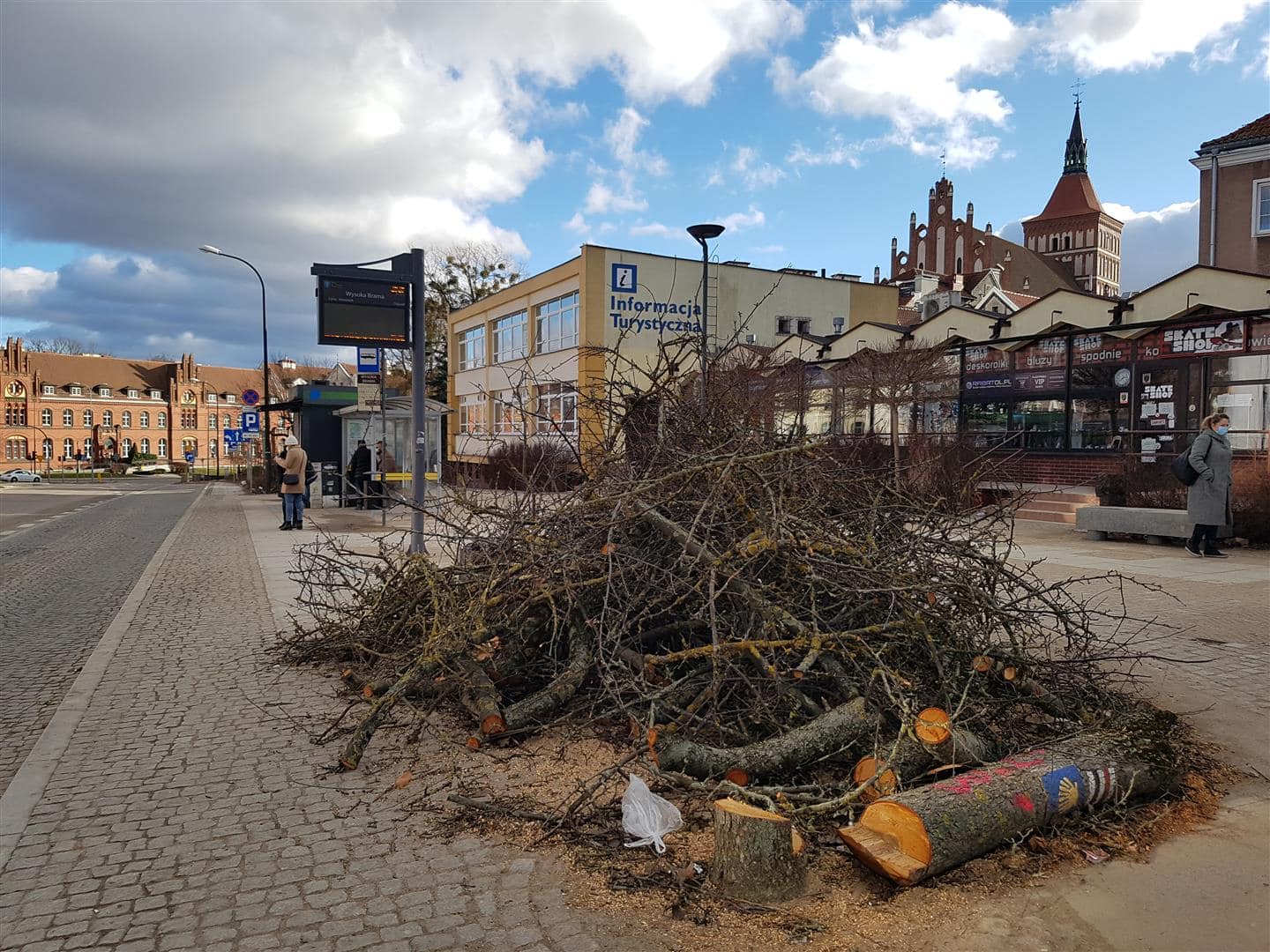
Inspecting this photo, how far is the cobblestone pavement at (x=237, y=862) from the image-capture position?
2.85m

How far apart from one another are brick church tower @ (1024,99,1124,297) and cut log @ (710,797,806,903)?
10423 centimetres

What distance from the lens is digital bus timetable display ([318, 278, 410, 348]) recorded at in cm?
1126

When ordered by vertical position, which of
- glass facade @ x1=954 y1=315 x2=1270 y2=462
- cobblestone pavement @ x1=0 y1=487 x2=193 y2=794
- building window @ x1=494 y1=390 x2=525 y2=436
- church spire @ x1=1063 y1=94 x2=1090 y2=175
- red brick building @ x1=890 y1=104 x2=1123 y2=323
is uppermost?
church spire @ x1=1063 y1=94 x2=1090 y2=175

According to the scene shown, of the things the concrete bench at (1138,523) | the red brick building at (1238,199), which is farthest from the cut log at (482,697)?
the red brick building at (1238,199)

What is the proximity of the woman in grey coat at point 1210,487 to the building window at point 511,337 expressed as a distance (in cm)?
2839

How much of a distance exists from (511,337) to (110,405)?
80631mm

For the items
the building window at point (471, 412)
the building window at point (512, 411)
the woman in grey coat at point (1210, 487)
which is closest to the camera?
the building window at point (512, 411)

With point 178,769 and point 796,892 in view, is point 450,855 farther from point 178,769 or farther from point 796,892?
point 178,769

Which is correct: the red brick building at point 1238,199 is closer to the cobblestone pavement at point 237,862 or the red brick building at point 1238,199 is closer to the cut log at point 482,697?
the cut log at point 482,697

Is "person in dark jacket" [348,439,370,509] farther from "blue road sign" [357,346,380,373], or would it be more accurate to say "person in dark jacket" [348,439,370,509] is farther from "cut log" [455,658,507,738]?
"cut log" [455,658,507,738]

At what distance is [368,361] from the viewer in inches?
687

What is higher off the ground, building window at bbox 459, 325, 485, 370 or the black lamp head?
building window at bbox 459, 325, 485, 370

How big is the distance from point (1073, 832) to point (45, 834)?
13.5 ft

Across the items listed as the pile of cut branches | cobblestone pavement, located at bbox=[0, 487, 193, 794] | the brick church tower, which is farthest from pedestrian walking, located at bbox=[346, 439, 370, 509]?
the brick church tower
